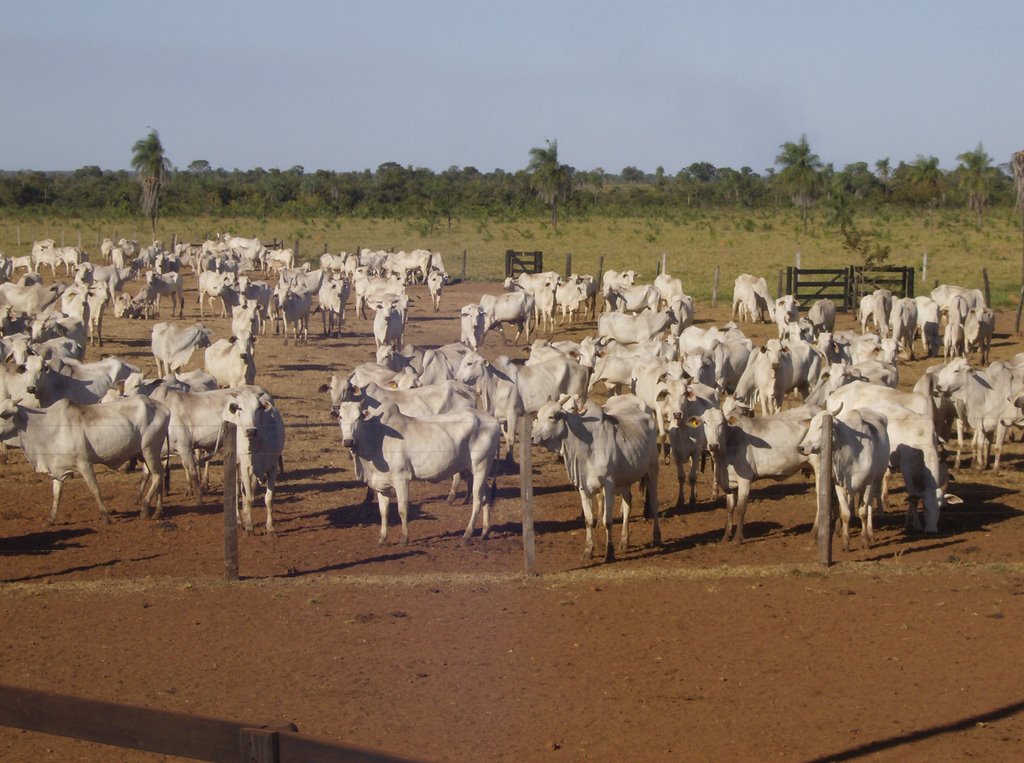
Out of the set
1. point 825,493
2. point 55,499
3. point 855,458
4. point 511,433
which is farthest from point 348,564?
point 855,458

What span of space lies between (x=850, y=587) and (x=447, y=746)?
18.0 feet

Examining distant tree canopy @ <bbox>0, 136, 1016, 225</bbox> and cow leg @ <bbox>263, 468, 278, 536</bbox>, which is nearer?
cow leg @ <bbox>263, 468, 278, 536</bbox>

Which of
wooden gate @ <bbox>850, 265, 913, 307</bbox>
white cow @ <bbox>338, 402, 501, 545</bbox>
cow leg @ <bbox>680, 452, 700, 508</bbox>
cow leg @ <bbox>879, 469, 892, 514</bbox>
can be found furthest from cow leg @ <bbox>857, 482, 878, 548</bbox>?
wooden gate @ <bbox>850, 265, 913, 307</bbox>

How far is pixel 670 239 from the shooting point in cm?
7206

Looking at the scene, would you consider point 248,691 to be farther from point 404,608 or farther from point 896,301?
point 896,301

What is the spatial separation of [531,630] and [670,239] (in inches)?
2485

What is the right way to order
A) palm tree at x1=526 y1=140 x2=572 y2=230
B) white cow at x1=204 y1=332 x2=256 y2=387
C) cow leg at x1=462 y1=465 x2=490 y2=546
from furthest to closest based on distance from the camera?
palm tree at x1=526 y1=140 x2=572 y2=230 < white cow at x1=204 y1=332 x2=256 y2=387 < cow leg at x1=462 y1=465 x2=490 y2=546

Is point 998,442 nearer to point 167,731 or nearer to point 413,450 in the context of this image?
point 413,450

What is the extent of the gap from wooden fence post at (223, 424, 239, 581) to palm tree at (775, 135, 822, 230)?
7227 cm

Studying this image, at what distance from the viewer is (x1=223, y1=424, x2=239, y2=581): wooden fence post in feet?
39.0

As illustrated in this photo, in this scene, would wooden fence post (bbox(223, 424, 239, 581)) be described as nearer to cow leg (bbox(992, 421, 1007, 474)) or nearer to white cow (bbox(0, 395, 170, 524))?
white cow (bbox(0, 395, 170, 524))

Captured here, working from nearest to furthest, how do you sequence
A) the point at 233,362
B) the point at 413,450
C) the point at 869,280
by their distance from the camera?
the point at 413,450 < the point at 233,362 < the point at 869,280

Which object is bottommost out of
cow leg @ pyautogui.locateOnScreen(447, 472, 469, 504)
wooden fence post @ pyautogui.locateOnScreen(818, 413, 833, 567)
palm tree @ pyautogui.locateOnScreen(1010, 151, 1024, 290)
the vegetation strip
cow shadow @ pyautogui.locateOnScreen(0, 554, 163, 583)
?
cow shadow @ pyautogui.locateOnScreen(0, 554, 163, 583)

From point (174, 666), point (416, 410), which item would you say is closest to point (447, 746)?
point (174, 666)
